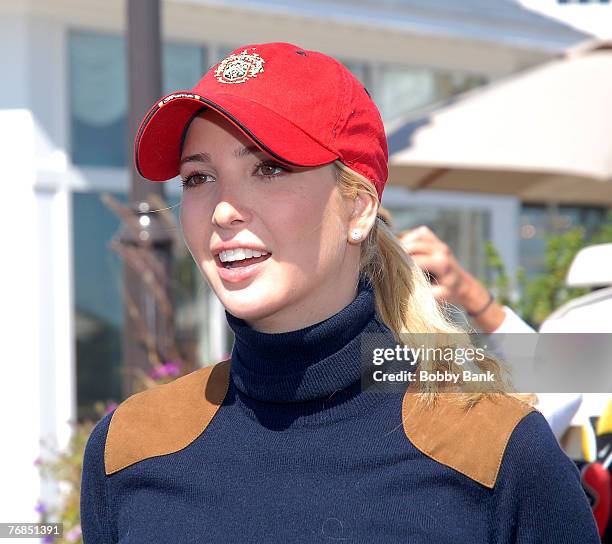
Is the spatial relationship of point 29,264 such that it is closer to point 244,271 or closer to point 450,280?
point 450,280

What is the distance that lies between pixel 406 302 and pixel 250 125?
551mm

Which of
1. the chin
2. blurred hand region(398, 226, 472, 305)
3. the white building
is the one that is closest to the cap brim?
the chin

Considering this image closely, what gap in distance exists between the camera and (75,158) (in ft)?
24.8

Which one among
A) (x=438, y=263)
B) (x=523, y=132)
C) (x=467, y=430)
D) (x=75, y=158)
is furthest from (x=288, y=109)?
(x=75, y=158)

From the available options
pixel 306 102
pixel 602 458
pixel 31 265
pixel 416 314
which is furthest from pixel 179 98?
pixel 31 265

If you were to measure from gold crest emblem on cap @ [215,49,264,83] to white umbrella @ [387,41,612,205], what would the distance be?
3.26 metres

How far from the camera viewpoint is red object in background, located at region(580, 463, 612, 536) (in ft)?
7.03

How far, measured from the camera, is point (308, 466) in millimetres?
1778

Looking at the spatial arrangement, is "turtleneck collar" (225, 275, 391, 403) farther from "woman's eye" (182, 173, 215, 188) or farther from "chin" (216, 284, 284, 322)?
"woman's eye" (182, 173, 215, 188)

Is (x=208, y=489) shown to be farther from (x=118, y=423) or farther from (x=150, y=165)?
(x=150, y=165)

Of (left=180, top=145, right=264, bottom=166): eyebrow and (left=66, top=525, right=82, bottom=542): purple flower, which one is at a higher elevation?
(left=180, top=145, right=264, bottom=166): eyebrow

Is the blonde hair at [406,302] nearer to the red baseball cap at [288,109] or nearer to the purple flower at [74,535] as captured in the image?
the red baseball cap at [288,109]

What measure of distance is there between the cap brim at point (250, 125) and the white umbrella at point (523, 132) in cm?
328

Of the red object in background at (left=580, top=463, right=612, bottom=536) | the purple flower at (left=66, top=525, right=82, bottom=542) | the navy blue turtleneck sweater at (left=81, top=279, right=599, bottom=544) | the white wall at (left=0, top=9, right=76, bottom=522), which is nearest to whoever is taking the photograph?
the navy blue turtleneck sweater at (left=81, top=279, right=599, bottom=544)
